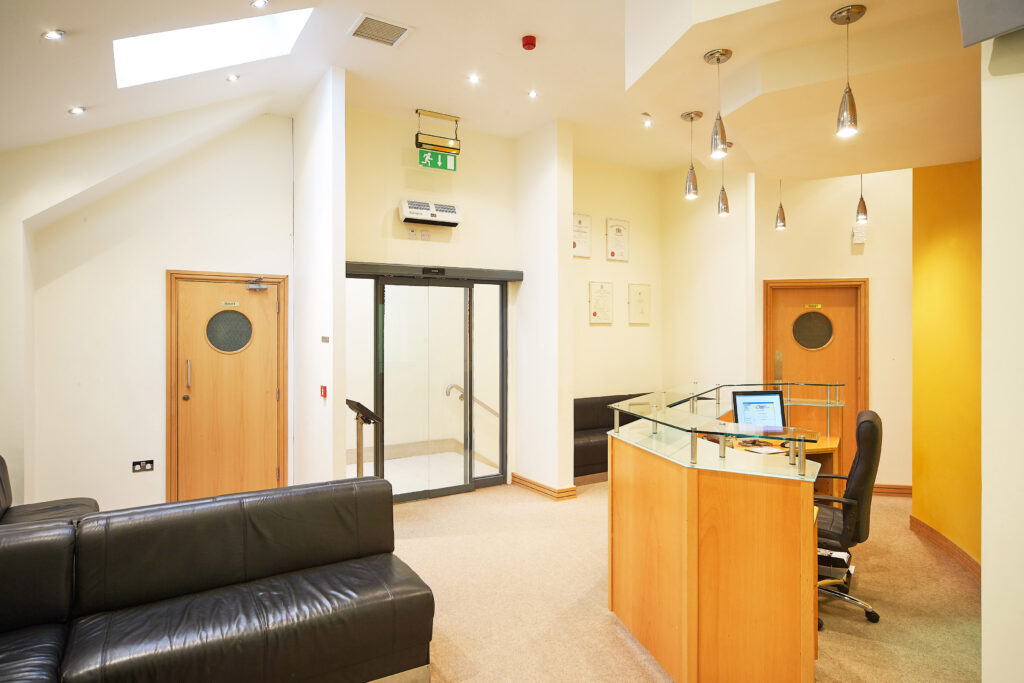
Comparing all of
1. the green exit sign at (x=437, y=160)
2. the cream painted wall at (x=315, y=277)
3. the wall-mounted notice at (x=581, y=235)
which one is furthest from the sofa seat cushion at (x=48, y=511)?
the wall-mounted notice at (x=581, y=235)

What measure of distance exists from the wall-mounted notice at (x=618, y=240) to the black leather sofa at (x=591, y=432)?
1693mm

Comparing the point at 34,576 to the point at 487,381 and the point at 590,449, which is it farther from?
the point at 590,449

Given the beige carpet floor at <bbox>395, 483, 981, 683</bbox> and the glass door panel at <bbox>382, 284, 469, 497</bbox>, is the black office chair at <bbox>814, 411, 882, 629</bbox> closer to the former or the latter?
the beige carpet floor at <bbox>395, 483, 981, 683</bbox>

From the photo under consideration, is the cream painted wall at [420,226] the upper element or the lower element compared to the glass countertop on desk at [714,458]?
upper

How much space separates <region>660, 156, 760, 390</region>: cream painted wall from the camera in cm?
604

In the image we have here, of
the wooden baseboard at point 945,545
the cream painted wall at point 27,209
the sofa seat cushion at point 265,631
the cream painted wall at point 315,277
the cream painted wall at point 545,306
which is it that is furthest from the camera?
the cream painted wall at point 545,306

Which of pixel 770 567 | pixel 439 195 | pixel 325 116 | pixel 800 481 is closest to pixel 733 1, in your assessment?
pixel 800 481

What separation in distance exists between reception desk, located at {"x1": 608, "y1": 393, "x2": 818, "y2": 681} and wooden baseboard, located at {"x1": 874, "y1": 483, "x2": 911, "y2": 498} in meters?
4.16

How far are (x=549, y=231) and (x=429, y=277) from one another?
1.26m

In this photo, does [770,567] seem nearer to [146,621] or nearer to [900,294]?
[146,621]

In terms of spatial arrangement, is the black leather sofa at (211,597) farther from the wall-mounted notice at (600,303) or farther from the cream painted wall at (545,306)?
the wall-mounted notice at (600,303)

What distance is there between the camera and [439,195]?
5.41 meters

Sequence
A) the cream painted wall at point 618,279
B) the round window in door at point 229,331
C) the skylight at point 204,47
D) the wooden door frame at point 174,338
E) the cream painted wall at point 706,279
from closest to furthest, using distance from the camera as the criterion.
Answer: the skylight at point 204,47, the wooden door frame at point 174,338, the round window in door at point 229,331, the cream painted wall at point 706,279, the cream painted wall at point 618,279

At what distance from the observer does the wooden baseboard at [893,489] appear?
5.46 meters
